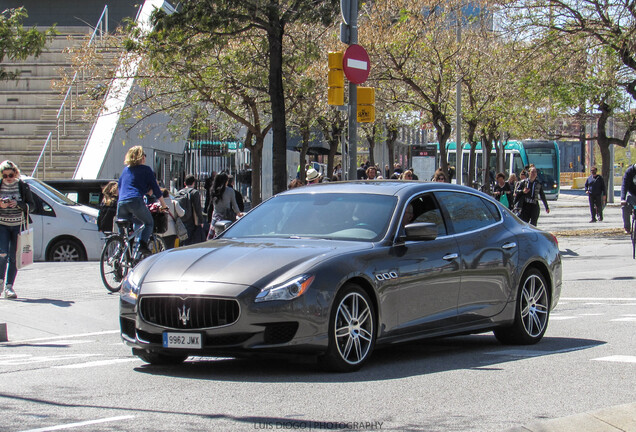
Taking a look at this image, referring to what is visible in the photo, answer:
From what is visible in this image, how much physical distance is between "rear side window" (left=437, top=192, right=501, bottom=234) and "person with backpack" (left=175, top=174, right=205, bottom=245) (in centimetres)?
929

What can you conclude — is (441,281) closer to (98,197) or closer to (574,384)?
(574,384)

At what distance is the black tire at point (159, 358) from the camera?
789 centimetres

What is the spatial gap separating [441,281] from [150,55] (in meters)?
12.9

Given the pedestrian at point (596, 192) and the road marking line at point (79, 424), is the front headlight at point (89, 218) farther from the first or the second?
the pedestrian at point (596, 192)

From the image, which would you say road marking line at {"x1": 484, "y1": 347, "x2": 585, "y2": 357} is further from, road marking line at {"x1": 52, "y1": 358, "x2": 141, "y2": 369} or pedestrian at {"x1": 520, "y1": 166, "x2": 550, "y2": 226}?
pedestrian at {"x1": 520, "y1": 166, "x2": 550, "y2": 226}

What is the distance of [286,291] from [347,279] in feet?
1.77

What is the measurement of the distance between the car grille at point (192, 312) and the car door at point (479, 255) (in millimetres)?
2376

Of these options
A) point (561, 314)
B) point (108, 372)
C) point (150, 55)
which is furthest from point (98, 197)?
point (108, 372)

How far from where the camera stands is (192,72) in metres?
23.7

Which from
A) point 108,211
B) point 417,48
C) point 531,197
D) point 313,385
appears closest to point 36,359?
point 313,385

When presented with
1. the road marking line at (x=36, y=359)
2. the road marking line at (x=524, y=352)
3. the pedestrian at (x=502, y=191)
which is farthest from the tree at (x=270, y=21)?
the pedestrian at (x=502, y=191)

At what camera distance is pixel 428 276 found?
8.30m

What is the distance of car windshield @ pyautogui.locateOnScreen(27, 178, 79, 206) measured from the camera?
1897 centimetres

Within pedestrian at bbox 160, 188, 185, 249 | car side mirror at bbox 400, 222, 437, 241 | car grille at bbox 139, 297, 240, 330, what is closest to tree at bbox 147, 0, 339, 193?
pedestrian at bbox 160, 188, 185, 249
